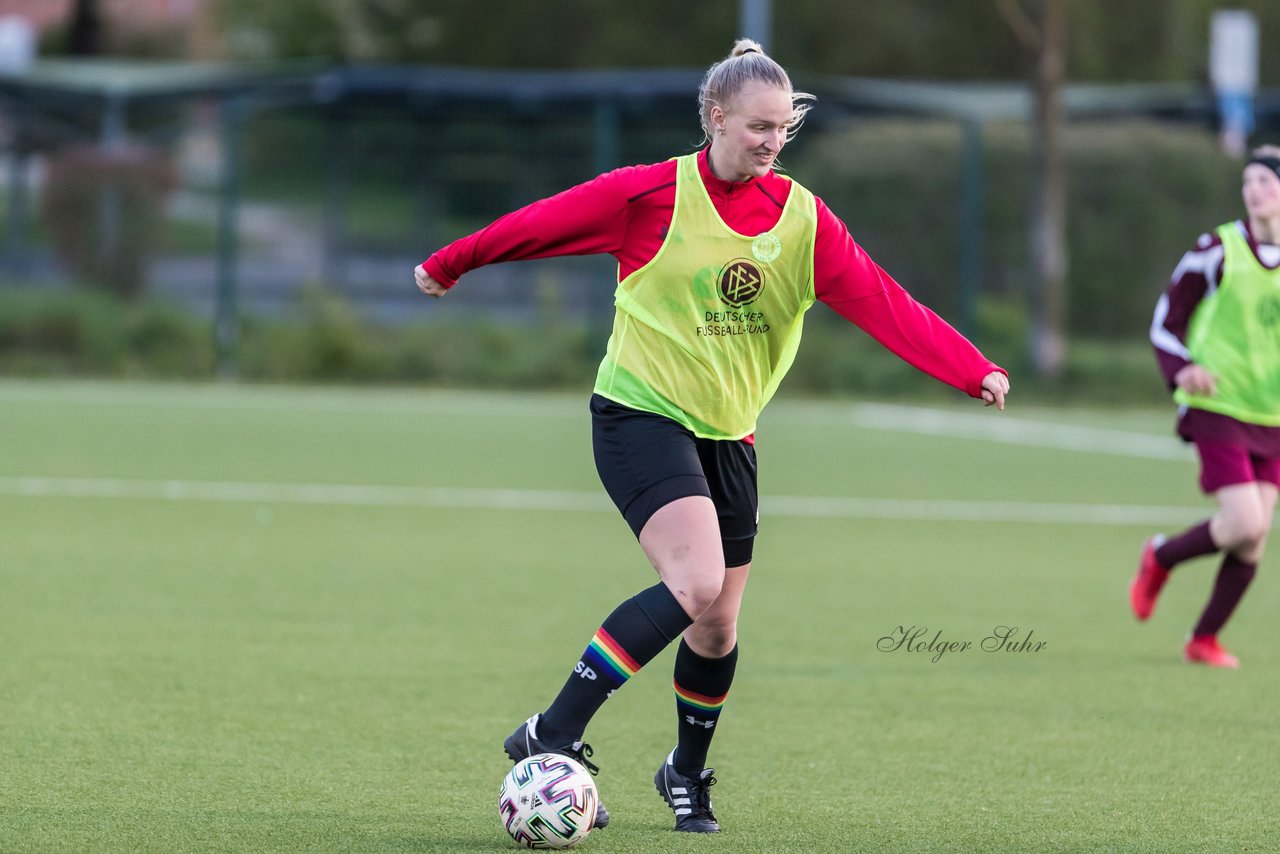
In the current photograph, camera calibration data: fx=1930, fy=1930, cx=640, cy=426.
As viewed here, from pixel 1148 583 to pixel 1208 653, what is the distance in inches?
28.1

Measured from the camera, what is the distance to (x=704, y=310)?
4.88 meters

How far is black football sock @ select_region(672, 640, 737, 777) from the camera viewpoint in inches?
201

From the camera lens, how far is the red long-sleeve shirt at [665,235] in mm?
4844

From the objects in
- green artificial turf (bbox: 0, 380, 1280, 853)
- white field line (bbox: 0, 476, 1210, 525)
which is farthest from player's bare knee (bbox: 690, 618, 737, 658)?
white field line (bbox: 0, 476, 1210, 525)

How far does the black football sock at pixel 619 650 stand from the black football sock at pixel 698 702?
1.37ft

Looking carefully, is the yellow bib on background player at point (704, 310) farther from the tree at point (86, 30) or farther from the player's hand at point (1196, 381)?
the tree at point (86, 30)

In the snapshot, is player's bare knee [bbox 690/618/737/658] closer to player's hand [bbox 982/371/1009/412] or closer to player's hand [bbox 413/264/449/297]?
player's hand [bbox 982/371/1009/412]

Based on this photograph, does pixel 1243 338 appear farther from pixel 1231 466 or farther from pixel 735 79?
pixel 735 79

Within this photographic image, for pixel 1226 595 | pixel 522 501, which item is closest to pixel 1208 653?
pixel 1226 595

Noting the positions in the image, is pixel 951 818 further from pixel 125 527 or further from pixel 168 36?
pixel 168 36

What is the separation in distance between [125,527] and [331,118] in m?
14.0

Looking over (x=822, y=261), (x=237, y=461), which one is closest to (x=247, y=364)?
(x=237, y=461)

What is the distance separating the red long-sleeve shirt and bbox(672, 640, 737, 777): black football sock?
3.09 feet

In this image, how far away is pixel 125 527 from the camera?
11000mm
